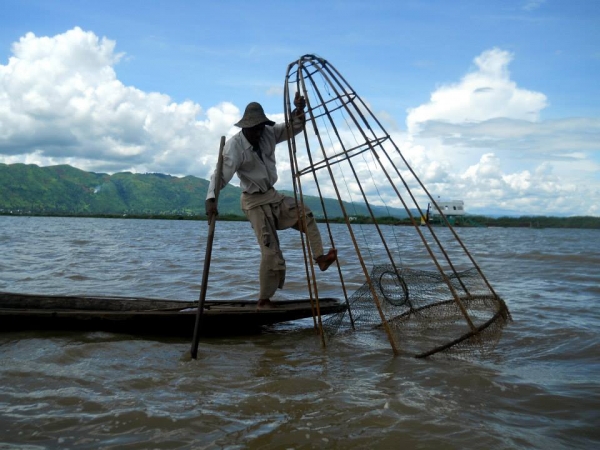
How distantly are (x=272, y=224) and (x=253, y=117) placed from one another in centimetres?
104

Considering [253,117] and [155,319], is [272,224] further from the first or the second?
[155,319]

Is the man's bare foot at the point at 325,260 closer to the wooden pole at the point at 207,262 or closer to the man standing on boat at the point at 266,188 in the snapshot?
the man standing on boat at the point at 266,188

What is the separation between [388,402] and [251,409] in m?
0.86

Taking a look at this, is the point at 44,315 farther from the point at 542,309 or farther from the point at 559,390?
the point at 542,309

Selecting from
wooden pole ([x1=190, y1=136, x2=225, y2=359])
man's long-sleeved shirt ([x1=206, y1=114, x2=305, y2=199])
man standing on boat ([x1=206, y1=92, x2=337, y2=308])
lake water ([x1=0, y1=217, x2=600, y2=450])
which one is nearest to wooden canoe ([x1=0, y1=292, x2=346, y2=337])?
lake water ([x1=0, y1=217, x2=600, y2=450])

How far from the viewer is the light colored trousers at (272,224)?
477 centimetres

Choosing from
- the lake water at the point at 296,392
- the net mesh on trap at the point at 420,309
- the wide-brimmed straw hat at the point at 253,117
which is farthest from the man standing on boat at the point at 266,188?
the lake water at the point at 296,392

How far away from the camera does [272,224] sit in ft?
16.0

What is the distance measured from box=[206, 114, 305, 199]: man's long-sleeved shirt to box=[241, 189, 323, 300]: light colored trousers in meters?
0.12

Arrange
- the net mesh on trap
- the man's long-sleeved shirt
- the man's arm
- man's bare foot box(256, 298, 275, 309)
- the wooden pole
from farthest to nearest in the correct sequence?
1. man's bare foot box(256, 298, 275, 309)
2. the man's arm
3. the man's long-sleeved shirt
4. the net mesh on trap
5. the wooden pole

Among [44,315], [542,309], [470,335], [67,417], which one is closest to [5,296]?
[44,315]

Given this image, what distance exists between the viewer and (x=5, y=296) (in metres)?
5.43

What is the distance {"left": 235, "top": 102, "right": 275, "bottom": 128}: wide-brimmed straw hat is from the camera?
4.53 meters

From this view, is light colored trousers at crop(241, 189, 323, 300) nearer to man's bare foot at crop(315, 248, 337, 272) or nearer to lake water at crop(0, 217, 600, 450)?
man's bare foot at crop(315, 248, 337, 272)
